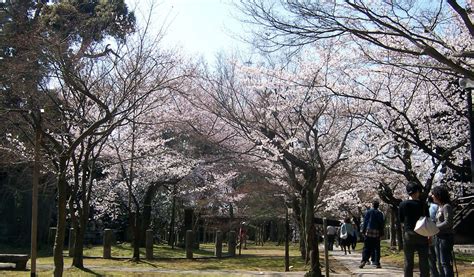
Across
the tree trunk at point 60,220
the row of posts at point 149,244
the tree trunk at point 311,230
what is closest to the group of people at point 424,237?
the tree trunk at point 311,230

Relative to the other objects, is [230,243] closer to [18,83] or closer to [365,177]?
[365,177]

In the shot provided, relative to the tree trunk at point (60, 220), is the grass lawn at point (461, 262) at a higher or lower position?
lower

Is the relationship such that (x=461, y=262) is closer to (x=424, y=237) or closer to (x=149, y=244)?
(x=424, y=237)

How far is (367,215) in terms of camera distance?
1174cm

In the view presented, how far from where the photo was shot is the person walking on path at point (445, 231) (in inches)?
281

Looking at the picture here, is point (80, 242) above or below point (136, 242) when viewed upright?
above

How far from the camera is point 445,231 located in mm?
7234

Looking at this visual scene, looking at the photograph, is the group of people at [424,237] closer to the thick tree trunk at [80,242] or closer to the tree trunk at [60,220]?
the tree trunk at [60,220]

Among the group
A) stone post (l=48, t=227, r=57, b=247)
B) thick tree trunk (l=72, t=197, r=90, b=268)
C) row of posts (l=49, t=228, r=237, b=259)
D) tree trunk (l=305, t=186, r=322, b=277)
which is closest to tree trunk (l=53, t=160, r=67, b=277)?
thick tree trunk (l=72, t=197, r=90, b=268)

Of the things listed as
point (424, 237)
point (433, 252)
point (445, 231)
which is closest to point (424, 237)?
point (424, 237)

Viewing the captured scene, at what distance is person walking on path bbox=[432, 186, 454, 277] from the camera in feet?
23.5

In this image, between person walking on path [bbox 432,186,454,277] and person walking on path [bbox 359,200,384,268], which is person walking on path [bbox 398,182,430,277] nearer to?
person walking on path [bbox 432,186,454,277]

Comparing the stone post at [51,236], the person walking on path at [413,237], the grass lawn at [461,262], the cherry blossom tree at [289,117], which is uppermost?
the cherry blossom tree at [289,117]

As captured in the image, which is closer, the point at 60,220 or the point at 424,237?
the point at 424,237
